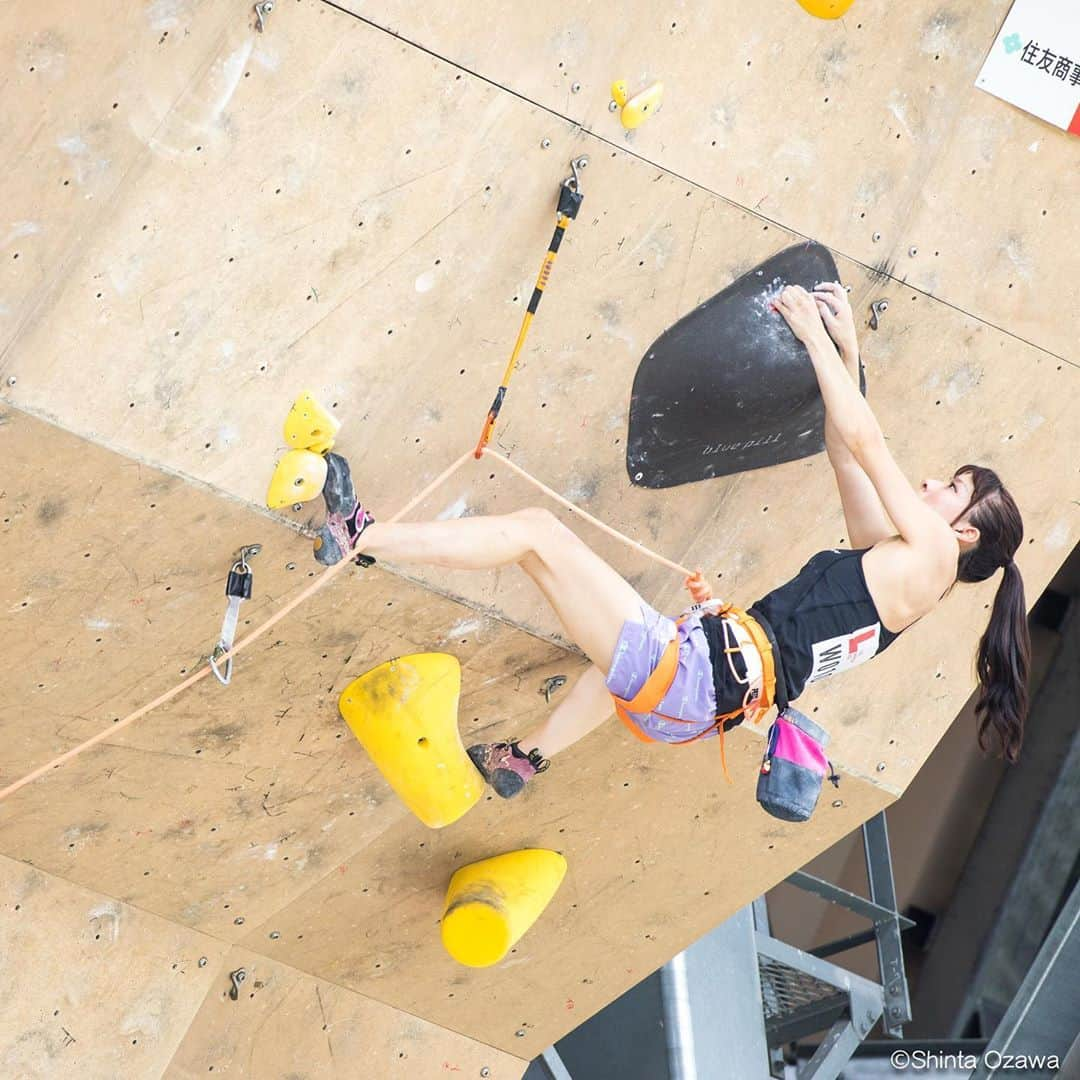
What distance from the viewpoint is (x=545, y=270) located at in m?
3.00

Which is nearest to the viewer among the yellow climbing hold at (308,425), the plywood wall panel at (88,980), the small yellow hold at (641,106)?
the yellow climbing hold at (308,425)

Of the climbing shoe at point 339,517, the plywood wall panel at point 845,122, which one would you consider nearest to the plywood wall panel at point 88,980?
the climbing shoe at point 339,517

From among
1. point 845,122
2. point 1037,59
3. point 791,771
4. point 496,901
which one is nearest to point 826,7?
point 845,122

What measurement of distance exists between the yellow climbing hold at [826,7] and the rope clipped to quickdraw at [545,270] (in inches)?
20.8

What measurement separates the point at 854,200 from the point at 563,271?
0.65 m

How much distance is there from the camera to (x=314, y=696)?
3365 mm

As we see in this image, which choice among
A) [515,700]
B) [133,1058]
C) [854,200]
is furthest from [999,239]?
[133,1058]

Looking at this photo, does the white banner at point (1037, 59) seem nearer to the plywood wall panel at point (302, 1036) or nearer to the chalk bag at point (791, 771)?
the chalk bag at point (791, 771)

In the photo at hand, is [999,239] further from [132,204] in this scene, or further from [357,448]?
[132,204]

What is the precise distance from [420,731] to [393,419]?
662mm

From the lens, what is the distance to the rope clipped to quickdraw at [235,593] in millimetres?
2982

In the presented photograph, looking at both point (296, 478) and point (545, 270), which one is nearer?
point (296, 478)

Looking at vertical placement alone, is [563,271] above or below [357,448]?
above

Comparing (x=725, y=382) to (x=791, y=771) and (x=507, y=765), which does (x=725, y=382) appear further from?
(x=507, y=765)
